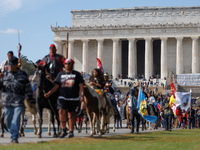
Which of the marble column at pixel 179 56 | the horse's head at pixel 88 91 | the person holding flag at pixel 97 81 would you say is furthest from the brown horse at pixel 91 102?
the marble column at pixel 179 56

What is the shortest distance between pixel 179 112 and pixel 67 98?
1873cm

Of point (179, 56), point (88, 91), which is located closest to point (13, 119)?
point (88, 91)

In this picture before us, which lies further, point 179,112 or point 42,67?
point 179,112

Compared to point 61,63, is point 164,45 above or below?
above

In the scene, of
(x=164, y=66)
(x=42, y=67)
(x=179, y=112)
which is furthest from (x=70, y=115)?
(x=164, y=66)

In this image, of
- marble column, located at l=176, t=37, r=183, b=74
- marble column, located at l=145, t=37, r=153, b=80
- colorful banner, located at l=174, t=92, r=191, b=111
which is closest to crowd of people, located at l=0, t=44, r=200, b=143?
colorful banner, located at l=174, t=92, r=191, b=111

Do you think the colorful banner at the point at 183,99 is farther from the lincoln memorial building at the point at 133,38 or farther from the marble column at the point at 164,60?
the marble column at the point at 164,60

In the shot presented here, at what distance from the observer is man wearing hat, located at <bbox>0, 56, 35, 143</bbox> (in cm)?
1223

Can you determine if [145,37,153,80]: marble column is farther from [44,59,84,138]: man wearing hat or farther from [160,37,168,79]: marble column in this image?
[44,59,84,138]: man wearing hat

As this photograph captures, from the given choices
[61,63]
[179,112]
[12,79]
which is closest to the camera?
[12,79]

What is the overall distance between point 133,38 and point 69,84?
73628 mm

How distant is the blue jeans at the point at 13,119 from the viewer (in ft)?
39.4

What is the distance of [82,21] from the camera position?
306 feet

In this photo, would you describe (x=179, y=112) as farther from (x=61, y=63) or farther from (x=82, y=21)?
(x=82, y=21)
